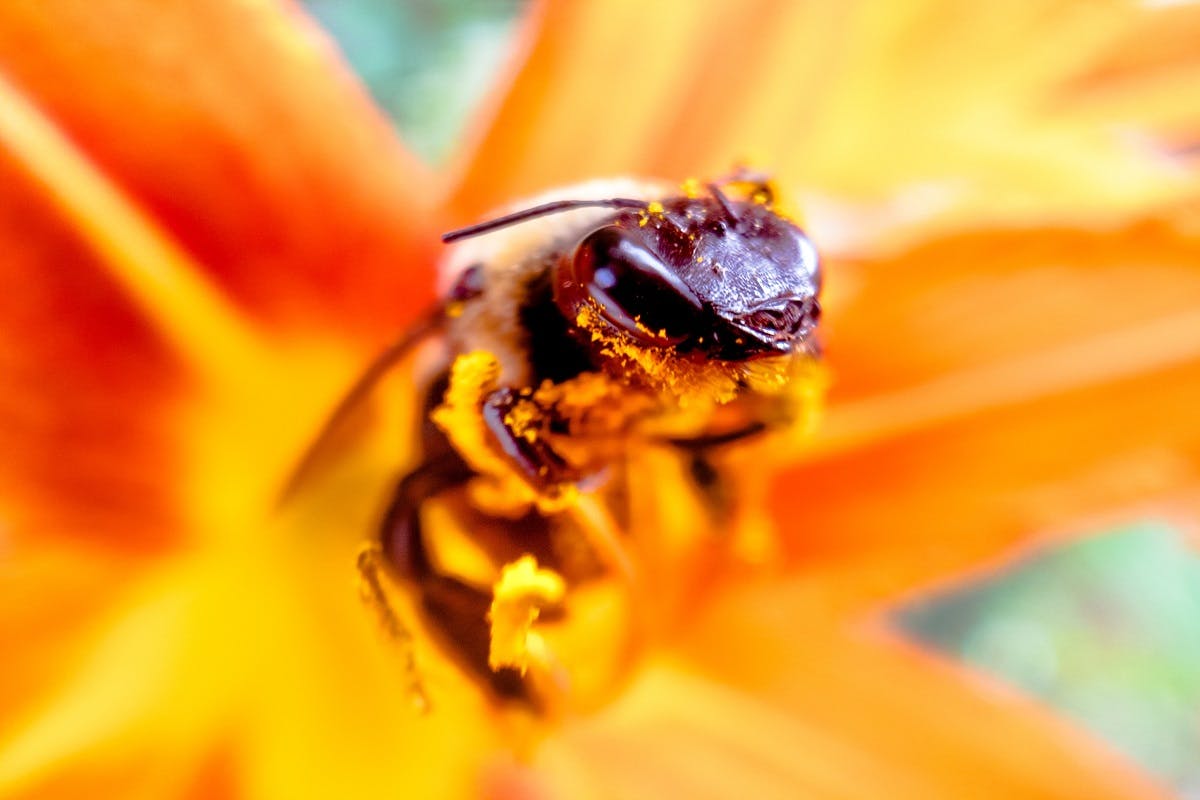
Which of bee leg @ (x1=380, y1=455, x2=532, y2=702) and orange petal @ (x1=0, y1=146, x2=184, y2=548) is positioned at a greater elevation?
orange petal @ (x1=0, y1=146, x2=184, y2=548)

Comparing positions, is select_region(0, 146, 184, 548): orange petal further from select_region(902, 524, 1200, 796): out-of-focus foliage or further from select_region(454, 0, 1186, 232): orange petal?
select_region(902, 524, 1200, 796): out-of-focus foliage

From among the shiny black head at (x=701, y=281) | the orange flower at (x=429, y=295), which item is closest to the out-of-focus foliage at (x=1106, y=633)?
the orange flower at (x=429, y=295)

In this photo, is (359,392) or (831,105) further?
(831,105)

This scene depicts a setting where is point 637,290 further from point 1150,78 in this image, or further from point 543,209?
point 1150,78

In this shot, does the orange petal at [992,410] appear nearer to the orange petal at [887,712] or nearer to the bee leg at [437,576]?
the orange petal at [887,712]

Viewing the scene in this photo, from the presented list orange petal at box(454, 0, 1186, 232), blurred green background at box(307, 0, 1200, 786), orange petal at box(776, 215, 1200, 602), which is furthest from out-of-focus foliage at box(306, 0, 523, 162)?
blurred green background at box(307, 0, 1200, 786)

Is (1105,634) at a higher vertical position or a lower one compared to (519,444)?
lower

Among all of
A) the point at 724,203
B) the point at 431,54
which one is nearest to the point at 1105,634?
the point at 431,54

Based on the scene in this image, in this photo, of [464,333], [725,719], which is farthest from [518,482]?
[725,719]
